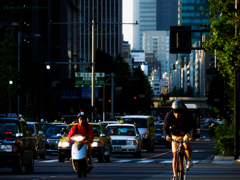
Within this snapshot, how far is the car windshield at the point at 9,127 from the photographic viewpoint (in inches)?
639

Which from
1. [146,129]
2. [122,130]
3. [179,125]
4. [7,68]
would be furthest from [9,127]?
[7,68]

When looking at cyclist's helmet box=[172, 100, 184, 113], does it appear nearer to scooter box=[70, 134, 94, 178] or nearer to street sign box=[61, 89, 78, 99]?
scooter box=[70, 134, 94, 178]

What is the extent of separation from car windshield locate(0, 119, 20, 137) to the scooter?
6.88ft

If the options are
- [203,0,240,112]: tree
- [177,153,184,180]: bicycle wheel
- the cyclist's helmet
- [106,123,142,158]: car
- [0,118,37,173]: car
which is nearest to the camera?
[177,153,184,180]: bicycle wheel

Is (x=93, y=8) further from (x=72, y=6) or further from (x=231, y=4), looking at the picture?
(x=231, y=4)

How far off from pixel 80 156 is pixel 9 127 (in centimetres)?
281

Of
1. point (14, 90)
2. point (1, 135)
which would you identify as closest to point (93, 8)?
point (14, 90)

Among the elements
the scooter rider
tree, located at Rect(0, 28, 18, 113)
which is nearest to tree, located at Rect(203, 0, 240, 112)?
the scooter rider

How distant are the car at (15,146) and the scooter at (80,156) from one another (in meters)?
1.48

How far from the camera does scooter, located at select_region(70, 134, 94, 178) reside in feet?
48.3

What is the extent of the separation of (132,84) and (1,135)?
75.9 metres

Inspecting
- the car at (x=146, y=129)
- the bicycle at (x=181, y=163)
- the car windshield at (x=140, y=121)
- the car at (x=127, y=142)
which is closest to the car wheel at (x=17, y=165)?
the bicycle at (x=181, y=163)

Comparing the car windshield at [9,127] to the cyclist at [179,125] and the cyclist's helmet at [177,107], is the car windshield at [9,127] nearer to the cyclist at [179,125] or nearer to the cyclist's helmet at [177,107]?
the cyclist at [179,125]

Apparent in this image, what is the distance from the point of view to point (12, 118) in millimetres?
16578
